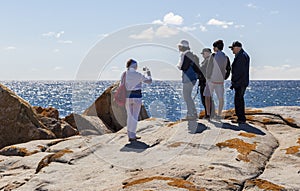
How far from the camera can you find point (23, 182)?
36.4 ft

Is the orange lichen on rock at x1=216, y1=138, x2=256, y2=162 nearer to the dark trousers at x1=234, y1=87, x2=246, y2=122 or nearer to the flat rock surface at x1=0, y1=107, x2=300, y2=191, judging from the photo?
the flat rock surface at x1=0, y1=107, x2=300, y2=191

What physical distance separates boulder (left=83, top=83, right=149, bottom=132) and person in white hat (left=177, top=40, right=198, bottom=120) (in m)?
7.74

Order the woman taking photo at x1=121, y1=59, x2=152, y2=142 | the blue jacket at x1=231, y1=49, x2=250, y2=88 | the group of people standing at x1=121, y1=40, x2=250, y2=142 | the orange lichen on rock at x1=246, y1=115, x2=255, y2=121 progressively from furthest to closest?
the orange lichen on rock at x1=246, y1=115, x2=255, y2=121, the blue jacket at x1=231, y1=49, x2=250, y2=88, the group of people standing at x1=121, y1=40, x2=250, y2=142, the woman taking photo at x1=121, y1=59, x2=152, y2=142

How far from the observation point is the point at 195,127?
14.6 meters

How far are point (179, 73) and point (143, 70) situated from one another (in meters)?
2.02

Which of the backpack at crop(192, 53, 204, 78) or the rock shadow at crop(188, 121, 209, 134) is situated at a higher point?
the backpack at crop(192, 53, 204, 78)

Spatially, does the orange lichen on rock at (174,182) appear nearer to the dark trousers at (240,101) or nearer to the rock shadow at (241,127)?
the rock shadow at (241,127)

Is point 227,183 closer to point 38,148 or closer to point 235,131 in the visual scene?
point 235,131

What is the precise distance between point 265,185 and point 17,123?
13.6 meters

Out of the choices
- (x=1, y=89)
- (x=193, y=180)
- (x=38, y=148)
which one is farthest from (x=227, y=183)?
(x=1, y=89)

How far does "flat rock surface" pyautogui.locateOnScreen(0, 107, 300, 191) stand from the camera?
9656 mm

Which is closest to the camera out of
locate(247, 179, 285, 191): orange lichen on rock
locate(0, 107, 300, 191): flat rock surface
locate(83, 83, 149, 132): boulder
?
locate(247, 179, 285, 191): orange lichen on rock

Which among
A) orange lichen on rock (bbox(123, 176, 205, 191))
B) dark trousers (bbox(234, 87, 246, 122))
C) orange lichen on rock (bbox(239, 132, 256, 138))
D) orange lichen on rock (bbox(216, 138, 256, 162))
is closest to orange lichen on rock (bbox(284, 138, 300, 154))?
orange lichen on rock (bbox(216, 138, 256, 162))

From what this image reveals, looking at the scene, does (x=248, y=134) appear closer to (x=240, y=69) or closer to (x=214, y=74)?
(x=240, y=69)
